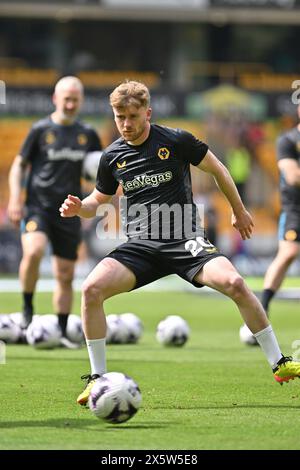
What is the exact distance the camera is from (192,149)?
7746 mm

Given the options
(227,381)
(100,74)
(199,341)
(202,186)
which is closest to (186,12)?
(100,74)

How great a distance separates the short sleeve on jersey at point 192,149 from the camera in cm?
773

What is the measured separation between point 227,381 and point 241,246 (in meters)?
18.8

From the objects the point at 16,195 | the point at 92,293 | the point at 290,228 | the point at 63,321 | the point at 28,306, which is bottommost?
the point at 63,321

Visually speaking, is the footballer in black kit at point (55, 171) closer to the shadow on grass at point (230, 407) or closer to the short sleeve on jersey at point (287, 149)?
the short sleeve on jersey at point (287, 149)

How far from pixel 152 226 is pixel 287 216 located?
465 centimetres

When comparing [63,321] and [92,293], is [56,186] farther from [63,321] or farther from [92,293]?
[92,293]

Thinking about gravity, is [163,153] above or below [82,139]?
below

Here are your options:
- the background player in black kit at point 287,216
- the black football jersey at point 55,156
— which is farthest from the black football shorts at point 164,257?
the background player in black kit at point 287,216

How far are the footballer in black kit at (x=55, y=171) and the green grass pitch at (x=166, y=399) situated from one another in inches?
47.5

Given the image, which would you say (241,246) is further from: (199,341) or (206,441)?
(206,441)

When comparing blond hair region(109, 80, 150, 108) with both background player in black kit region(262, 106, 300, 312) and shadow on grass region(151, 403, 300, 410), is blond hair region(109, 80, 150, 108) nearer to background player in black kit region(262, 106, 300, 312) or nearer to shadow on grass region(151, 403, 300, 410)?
shadow on grass region(151, 403, 300, 410)

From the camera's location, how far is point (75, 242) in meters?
11.6

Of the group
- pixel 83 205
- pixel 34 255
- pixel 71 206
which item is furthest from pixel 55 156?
pixel 71 206
